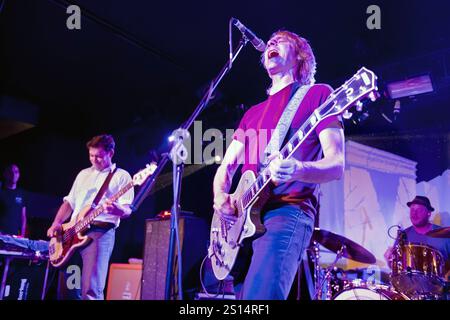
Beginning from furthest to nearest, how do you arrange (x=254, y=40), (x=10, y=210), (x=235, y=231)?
(x=10, y=210)
(x=254, y=40)
(x=235, y=231)

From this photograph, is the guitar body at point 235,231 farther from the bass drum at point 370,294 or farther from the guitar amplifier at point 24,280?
the guitar amplifier at point 24,280

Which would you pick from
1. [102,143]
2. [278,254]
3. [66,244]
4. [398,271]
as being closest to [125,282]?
[66,244]

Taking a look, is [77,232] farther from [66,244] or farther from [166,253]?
[166,253]

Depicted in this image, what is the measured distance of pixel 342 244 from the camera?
16.8 feet

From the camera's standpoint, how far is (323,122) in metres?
2.39

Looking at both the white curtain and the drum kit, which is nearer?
the drum kit

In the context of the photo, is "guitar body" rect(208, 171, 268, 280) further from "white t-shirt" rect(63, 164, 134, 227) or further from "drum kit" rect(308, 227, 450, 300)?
"white t-shirt" rect(63, 164, 134, 227)

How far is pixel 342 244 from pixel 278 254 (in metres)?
3.29

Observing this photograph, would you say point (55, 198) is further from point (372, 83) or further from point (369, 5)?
point (372, 83)

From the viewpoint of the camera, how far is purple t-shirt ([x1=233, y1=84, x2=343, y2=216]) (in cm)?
231

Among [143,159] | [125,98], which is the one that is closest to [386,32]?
[125,98]

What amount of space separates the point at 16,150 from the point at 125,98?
258cm

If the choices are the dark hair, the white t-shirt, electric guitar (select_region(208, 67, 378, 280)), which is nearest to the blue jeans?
electric guitar (select_region(208, 67, 378, 280))

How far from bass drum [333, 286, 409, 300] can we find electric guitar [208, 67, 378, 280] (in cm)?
246
